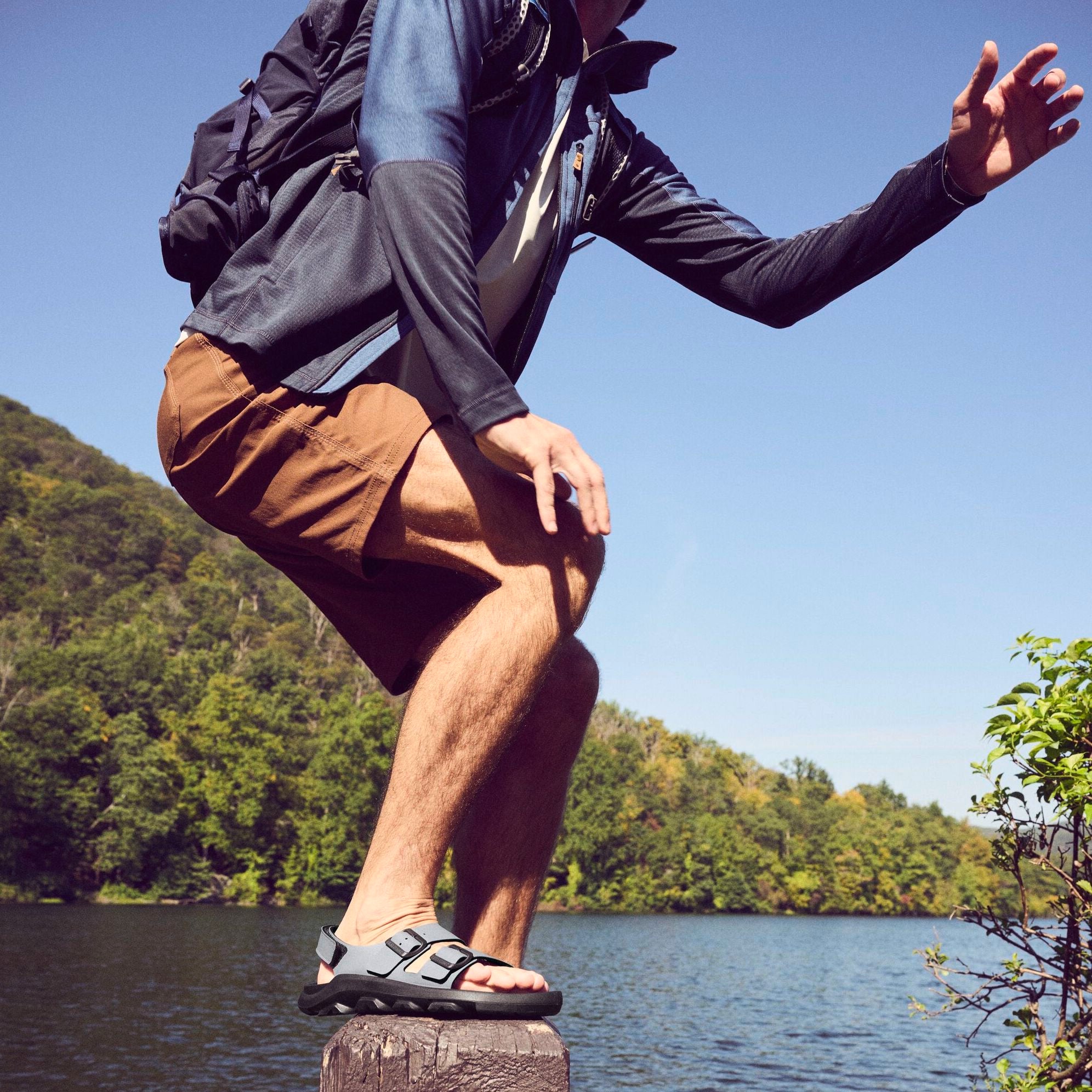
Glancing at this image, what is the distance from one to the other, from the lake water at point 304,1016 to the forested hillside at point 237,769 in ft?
20.9

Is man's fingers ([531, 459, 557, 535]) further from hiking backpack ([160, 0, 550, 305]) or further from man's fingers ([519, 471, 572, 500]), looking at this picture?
hiking backpack ([160, 0, 550, 305])

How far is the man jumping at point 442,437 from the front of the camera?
1.76m

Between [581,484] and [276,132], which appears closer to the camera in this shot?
[581,484]

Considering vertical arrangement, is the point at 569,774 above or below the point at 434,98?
below

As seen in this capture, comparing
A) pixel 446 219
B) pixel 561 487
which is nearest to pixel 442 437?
pixel 561 487

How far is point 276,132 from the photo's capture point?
2.01 meters

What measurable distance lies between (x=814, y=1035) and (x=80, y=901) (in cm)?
4190

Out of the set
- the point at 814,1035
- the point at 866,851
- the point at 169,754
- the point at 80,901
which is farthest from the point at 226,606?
the point at 814,1035

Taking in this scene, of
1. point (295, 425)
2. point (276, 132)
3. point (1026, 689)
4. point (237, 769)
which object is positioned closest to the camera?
point (295, 425)

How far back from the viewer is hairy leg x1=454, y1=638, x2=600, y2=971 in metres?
2.03

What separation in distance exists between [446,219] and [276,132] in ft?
1.50

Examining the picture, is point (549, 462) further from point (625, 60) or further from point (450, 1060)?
point (625, 60)

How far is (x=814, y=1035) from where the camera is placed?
32.9m

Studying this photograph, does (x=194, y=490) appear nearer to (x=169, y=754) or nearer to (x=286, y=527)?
(x=286, y=527)
